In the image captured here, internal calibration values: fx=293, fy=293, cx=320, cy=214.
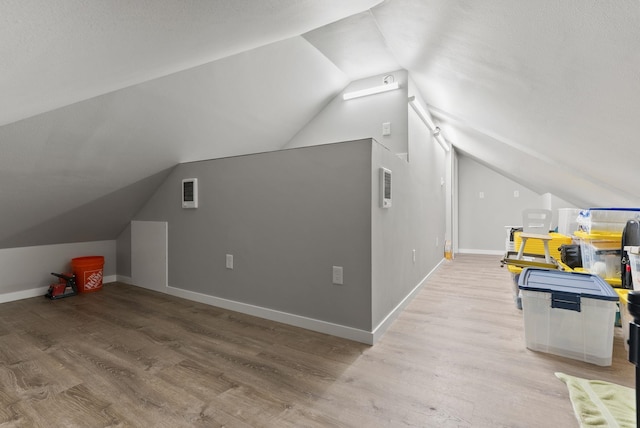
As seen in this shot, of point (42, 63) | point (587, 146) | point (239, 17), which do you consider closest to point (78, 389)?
point (42, 63)

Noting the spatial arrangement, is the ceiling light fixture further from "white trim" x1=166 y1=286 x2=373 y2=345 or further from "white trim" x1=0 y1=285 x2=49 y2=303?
"white trim" x1=0 y1=285 x2=49 y2=303

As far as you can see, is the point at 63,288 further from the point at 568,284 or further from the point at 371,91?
the point at 568,284

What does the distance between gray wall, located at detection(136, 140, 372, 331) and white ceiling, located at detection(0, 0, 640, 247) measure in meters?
0.72

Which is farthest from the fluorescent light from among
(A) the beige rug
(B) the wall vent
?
(A) the beige rug

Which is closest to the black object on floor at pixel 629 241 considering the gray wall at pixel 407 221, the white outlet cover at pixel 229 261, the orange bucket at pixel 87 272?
the gray wall at pixel 407 221

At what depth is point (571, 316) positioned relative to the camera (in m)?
1.90

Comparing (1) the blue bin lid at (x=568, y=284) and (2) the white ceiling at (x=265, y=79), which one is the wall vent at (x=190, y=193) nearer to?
(2) the white ceiling at (x=265, y=79)

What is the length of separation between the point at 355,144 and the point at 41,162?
2.53 meters

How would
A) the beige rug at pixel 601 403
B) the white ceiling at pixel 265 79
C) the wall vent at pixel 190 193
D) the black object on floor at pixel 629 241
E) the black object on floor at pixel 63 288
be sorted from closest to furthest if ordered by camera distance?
the white ceiling at pixel 265 79
the beige rug at pixel 601 403
the black object on floor at pixel 629 241
the wall vent at pixel 190 193
the black object on floor at pixel 63 288

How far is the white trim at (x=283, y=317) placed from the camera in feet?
7.25

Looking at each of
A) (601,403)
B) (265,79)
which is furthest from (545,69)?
(265,79)

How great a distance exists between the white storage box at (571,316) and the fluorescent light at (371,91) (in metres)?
2.27

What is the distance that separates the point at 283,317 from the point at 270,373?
79cm

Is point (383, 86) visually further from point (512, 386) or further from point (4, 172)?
point (4, 172)
